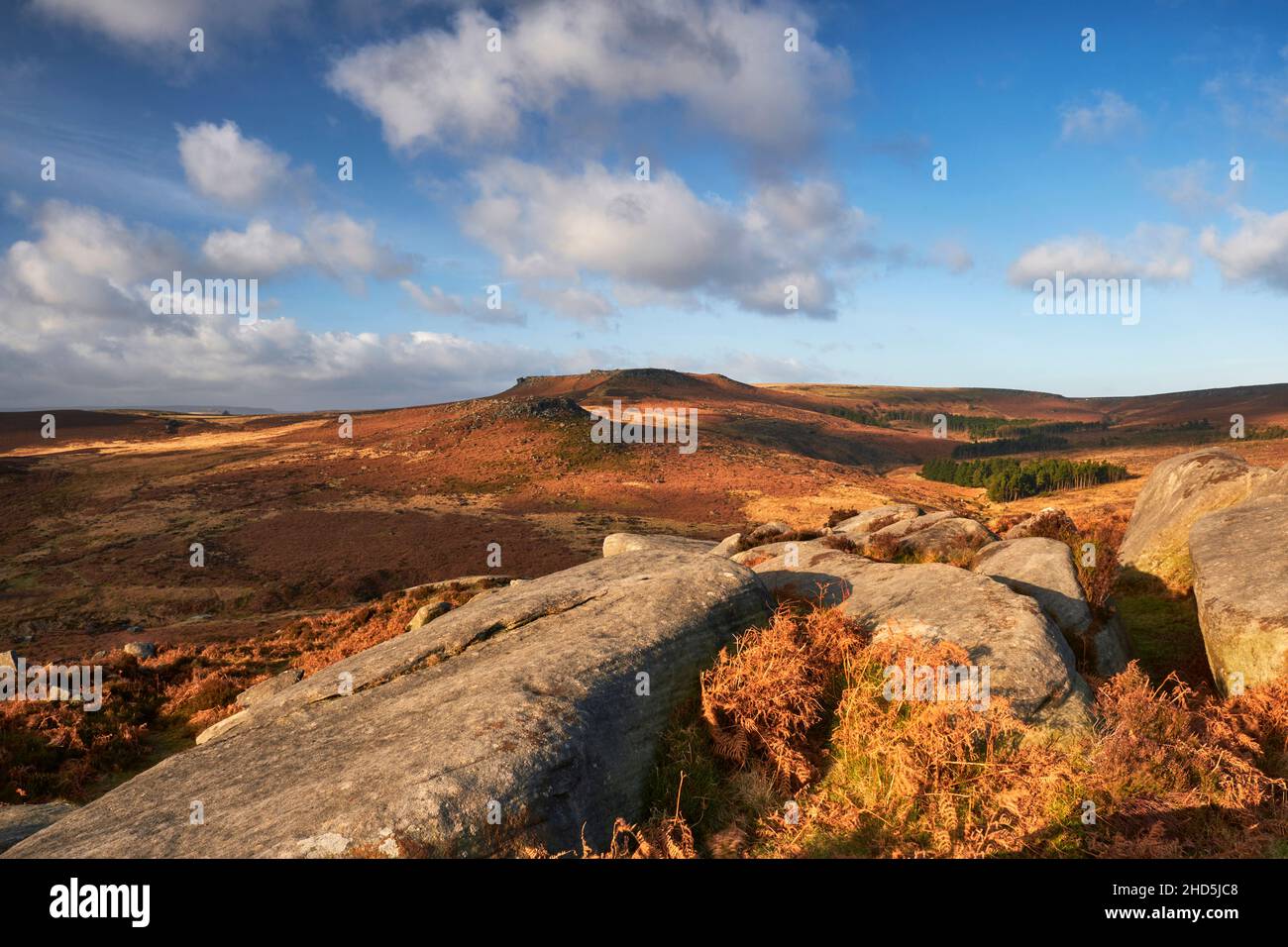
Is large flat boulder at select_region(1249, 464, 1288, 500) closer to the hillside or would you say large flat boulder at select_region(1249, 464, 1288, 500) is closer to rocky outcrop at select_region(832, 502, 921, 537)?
rocky outcrop at select_region(832, 502, 921, 537)

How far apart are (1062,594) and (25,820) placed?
54.3 feet

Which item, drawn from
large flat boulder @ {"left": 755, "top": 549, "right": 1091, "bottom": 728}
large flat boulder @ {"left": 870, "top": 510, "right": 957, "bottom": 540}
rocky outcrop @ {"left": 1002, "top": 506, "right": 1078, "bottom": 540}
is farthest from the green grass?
large flat boulder @ {"left": 870, "top": 510, "right": 957, "bottom": 540}

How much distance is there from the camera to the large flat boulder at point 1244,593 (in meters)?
9.18

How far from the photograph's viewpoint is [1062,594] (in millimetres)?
11719

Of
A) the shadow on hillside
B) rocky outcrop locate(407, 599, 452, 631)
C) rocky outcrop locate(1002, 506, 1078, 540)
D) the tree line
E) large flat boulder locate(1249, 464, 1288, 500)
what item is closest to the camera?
large flat boulder locate(1249, 464, 1288, 500)

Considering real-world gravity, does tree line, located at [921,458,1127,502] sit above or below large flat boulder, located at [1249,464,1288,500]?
below

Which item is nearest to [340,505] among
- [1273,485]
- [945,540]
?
[945,540]

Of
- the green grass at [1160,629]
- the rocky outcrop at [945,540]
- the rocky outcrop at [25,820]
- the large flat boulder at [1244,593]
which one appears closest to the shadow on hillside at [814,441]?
the rocky outcrop at [945,540]

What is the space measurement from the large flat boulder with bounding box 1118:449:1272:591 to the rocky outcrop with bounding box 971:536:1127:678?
3.91 meters

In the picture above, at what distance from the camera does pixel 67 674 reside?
59.9 ft

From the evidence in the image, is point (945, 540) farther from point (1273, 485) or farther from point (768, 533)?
point (768, 533)

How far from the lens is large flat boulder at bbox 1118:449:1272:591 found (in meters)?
15.5

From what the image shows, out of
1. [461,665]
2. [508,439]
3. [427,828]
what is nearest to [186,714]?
[461,665]

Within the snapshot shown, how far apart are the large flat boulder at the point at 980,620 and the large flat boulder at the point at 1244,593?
3.14 m
